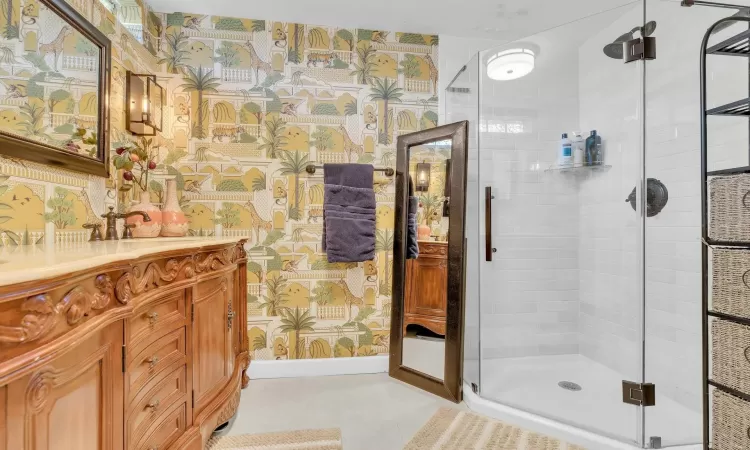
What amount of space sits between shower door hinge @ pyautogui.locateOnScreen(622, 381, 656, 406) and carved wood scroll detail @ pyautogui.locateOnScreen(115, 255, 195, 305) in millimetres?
2134

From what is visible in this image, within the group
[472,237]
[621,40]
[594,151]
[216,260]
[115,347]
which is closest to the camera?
[115,347]

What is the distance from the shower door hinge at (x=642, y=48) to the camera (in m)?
1.81

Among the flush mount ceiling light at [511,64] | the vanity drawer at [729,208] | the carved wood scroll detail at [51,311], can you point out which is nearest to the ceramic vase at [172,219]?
the carved wood scroll detail at [51,311]

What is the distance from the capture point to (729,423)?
1.32 meters

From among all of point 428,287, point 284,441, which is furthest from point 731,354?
point 284,441

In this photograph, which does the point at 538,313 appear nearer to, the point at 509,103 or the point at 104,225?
the point at 509,103

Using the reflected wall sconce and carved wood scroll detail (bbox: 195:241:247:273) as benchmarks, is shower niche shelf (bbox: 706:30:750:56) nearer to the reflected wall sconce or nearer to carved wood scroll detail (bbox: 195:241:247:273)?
the reflected wall sconce

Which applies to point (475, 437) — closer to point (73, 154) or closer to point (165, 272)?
point (165, 272)

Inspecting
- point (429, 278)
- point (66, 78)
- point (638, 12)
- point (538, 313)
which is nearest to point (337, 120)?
point (429, 278)

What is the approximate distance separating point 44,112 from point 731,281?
2.69 m

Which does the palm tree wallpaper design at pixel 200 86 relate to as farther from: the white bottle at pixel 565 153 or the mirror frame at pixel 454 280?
the white bottle at pixel 565 153

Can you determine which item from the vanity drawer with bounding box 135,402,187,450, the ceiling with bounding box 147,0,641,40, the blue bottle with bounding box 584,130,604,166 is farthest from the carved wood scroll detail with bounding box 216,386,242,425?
the blue bottle with bounding box 584,130,604,166

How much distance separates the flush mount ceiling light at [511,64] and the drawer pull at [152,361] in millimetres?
2430

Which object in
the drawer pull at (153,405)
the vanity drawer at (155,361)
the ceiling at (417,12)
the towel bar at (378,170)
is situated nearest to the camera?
the vanity drawer at (155,361)
